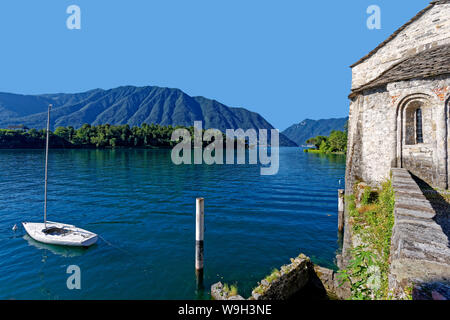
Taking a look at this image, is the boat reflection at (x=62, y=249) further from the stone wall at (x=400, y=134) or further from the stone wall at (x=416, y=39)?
the stone wall at (x=416, y=39)

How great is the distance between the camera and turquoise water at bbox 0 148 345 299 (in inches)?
390

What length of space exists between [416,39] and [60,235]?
24081 mm

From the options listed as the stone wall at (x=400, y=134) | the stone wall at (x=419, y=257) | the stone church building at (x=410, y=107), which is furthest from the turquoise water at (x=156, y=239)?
the stone wall at (x=419, y=257)

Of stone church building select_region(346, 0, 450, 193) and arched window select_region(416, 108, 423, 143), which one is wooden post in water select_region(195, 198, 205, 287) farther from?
arched window select_region(416, 108, 423, 143)

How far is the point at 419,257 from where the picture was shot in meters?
4.41

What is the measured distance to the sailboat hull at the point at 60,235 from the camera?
40.2ft

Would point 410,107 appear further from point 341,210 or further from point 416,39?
point 341,210

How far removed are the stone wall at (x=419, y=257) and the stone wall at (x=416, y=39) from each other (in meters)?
12.1

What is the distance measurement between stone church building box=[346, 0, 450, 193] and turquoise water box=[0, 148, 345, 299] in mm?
6257

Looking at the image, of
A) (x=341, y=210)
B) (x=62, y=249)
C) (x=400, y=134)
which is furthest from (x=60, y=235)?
(x=400, y=134)

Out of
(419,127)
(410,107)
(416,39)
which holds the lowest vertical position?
(419,127)
